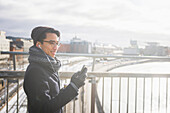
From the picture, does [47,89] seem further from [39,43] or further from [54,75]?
[39,43]

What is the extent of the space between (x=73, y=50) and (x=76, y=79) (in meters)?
123

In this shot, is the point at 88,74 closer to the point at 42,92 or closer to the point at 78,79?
the point at 78,79

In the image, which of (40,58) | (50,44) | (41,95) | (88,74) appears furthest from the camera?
(88,74)

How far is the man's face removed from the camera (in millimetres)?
→ 1537

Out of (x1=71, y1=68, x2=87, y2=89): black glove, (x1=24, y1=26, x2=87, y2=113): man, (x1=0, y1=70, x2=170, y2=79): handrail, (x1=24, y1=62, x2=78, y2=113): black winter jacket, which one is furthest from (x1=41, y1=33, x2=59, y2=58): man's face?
(x1=0, y1=70, x2=170, y2=79): handrail

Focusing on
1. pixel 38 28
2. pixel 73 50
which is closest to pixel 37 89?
pixel 38 28

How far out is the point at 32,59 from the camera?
144 cm

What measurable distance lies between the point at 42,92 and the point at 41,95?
0.03 meters

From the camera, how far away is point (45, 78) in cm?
141

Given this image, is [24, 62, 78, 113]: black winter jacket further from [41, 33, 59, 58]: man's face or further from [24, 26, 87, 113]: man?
[41, 33, 59, 58]: man's face

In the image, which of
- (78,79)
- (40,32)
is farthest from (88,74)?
(40,32)

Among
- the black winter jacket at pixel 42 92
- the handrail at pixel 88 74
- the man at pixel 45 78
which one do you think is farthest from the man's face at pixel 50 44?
the handrail at pixel 88 74

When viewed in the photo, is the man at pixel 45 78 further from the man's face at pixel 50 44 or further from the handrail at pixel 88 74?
the handrail at pixel 88 74

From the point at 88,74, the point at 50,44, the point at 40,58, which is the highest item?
the point at 50,44
